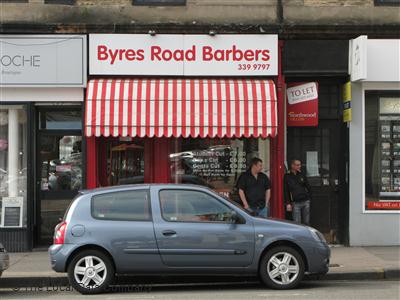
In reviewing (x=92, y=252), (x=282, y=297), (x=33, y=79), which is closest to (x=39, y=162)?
(x=33, y=79)

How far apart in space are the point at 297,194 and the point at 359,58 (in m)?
2.97

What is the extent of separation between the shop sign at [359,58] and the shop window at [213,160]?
2.29 metres

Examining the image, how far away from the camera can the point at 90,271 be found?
8.47 meters

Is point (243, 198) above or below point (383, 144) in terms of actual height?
below

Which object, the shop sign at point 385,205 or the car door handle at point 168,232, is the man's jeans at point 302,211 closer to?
the shop sign at point 385,205

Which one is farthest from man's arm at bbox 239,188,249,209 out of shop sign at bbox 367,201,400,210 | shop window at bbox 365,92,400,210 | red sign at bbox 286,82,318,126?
shop window at bbox 365,92,400,210

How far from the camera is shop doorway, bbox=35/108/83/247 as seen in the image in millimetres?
12711

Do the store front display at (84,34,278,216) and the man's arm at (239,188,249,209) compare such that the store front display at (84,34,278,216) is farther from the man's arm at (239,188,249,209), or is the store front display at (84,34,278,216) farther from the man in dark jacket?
the man's arm at (239,188,249,209)

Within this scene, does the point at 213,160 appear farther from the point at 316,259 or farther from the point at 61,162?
the point at 316,259

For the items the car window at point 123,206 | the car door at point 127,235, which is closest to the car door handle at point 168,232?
the car door at point 127,235

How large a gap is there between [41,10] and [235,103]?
4.48m

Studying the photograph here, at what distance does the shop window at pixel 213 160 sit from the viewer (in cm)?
1282

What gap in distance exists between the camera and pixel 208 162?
506 inches

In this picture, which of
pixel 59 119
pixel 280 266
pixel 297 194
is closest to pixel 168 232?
pixel 280 266
